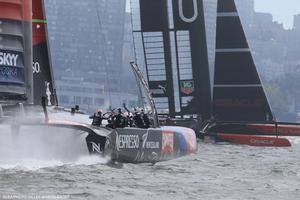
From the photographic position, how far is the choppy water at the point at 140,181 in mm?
7328

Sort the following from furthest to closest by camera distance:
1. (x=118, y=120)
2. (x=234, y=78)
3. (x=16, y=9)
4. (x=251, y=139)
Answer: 1. (x=234, y=78)
2. (x=251, y=139)
3. (x=118, y=120)
4. (x=16, y=9)

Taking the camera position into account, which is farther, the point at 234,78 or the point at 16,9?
the point at 234,78

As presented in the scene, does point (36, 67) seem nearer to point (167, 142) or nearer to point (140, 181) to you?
point (167, 142)

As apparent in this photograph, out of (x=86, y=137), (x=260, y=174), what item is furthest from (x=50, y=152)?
(x=260, y=174)

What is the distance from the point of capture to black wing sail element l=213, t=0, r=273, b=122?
68.7 ft

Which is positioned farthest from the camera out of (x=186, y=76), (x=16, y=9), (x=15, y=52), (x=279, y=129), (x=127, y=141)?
(x=186, y=76)

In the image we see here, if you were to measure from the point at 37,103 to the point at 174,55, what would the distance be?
9963mm

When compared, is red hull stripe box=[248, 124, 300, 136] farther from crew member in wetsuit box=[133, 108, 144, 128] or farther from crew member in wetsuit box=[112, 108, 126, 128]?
crew member in wetsuit box=[112, 108, 126, 128]

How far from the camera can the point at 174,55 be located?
67.2 ft

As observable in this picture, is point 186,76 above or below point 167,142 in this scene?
above

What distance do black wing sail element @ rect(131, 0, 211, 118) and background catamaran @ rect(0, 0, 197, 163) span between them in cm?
908

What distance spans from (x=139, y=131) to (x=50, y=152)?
1.56 metres

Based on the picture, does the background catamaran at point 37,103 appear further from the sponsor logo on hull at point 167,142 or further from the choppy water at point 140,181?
the choppy water at point 140,181

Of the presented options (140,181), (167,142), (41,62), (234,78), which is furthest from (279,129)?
(140,181)
